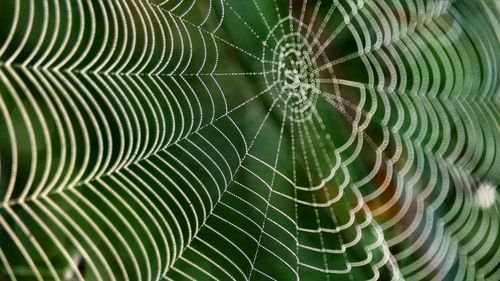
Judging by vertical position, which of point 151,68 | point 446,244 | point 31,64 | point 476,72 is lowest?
point 31,64

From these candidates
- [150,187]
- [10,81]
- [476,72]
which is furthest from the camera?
[476,72]

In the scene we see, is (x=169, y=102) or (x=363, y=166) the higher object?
(x=363, y=166)

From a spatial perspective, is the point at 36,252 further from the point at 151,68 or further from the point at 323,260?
the point at 323,260

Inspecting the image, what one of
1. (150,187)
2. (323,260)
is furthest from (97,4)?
(323,260)

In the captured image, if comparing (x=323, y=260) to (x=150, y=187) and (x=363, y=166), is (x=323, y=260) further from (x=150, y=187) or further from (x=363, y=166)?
(x=150, y=187)

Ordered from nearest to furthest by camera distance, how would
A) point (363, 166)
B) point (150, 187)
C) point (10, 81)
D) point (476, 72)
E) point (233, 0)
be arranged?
point (10, 81) < point (150, 187) < point (233, 0) < point (363, 166) < point (476, 72)

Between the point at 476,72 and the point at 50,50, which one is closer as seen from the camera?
the point at 50,50
